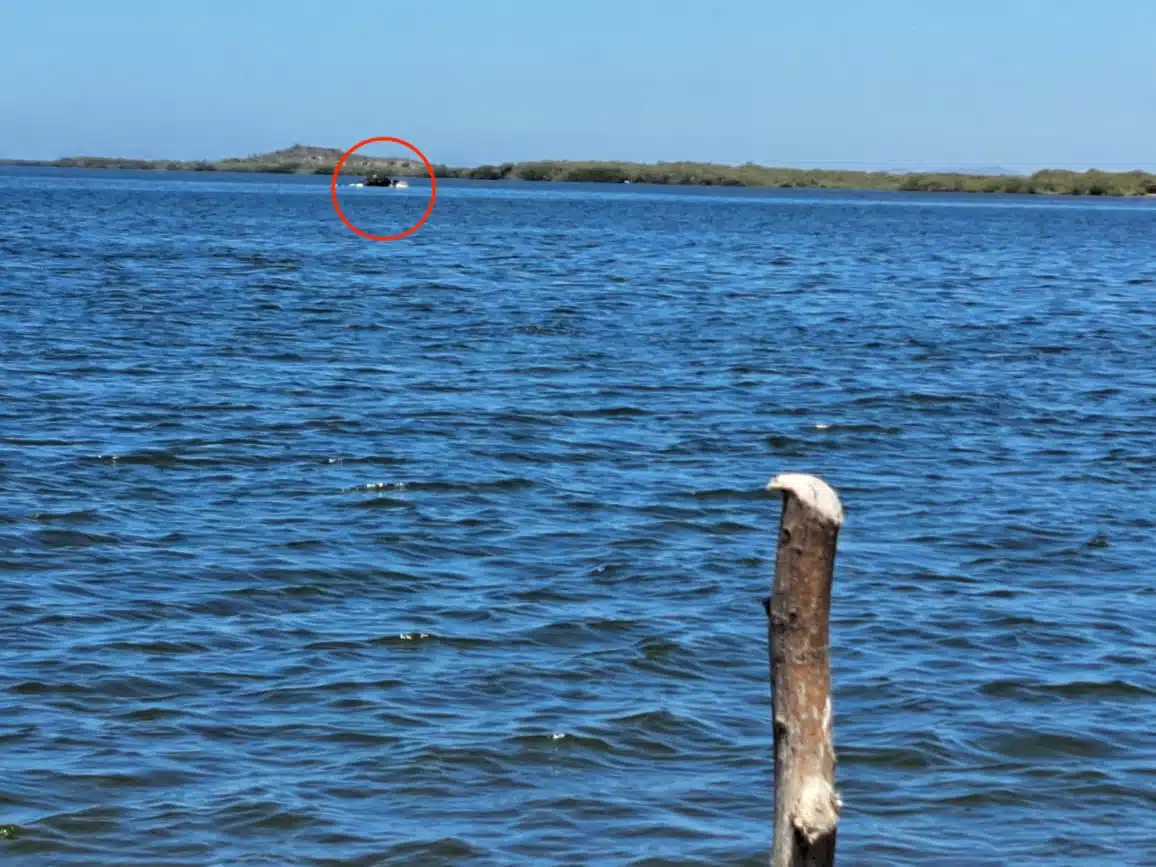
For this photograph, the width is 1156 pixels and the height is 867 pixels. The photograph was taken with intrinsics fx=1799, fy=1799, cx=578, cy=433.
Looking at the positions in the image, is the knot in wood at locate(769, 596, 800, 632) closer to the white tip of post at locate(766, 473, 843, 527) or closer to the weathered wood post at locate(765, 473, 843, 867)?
the weathered wood post at locate(765, 473, 843, 867)

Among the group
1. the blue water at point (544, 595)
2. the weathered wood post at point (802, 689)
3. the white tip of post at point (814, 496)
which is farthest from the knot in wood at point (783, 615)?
the blue water at point (544, 595)

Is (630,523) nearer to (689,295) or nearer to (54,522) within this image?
(54,522)

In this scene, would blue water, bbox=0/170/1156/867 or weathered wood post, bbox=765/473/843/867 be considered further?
blue water, bbox=0/170/1156/867

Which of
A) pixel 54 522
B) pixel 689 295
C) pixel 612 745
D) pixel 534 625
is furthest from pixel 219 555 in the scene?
pixel 689 295

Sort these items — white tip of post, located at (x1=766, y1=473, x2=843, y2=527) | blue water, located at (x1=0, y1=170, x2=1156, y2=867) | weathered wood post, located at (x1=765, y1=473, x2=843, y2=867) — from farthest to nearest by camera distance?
1. blue water, located at (x1=0, y1=170, x2=1156, y2=867)
2. weathered wood post, located at (x1=765, y1=473, x2=843, y2=867)
3. white tip of post, located at (x1=766, y1=473, x2=843, y2=527)

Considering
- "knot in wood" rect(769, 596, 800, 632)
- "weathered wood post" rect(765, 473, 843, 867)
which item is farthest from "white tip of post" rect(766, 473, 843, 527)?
"knot in wood" rect(769, 596, 800, 632)

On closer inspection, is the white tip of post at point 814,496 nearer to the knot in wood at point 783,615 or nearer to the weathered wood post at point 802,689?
the weathered wood post at point 802,689

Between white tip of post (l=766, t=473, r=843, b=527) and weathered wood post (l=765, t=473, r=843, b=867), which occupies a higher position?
white tip of post (l=766, t=473, r=843, b=527)

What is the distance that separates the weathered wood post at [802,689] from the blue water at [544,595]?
9.61ft

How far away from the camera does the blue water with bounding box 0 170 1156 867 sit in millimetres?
9547

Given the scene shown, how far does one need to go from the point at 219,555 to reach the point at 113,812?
5795 millimetres

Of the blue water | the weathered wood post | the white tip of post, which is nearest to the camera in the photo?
the white tip of post

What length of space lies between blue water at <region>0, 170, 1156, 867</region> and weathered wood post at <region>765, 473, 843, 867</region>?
2.93m

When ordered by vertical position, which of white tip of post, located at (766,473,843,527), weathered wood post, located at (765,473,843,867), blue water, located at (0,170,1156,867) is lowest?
blue water, located at (0,170,1156,867)
